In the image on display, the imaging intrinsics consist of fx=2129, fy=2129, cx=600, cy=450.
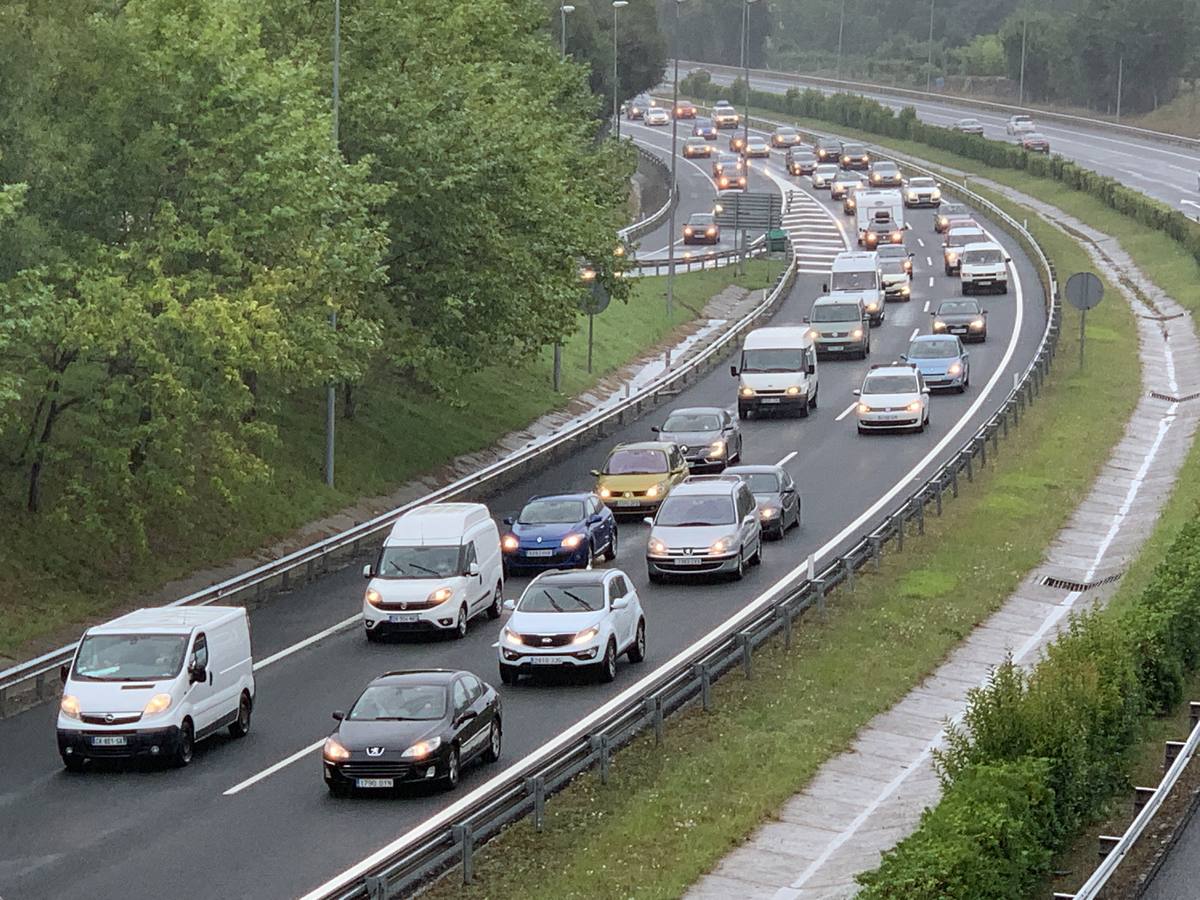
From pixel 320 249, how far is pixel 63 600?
8841 mm

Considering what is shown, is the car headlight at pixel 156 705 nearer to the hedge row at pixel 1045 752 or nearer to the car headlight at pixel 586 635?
the car headlight at pixel 586 635

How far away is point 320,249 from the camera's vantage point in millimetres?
40188

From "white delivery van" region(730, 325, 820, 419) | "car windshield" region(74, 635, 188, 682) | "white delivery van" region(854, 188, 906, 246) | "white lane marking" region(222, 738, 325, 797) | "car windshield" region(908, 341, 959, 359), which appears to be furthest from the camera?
"white delivery van" region(854, 188, 906, 246)

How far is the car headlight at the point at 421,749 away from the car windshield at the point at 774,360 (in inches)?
1248

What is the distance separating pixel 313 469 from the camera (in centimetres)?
4606

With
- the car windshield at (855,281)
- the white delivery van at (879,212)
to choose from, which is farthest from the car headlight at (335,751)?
the white delivery van at (879,212)

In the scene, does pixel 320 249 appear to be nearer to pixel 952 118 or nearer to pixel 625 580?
pixel 625 580

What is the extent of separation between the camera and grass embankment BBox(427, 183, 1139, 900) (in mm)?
22344

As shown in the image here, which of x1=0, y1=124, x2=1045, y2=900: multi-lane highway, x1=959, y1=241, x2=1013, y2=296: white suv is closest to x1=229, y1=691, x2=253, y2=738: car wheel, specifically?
x1=0, y1=124, x2=1045, y2=900: multi-lane highway

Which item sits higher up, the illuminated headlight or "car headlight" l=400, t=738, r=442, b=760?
"car headlight" l=400, t=738, r=442, b=760

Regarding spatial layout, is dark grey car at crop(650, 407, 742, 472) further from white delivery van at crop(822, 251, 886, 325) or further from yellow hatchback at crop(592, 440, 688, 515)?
white delivery van at crop(822, 251, 886, 325)

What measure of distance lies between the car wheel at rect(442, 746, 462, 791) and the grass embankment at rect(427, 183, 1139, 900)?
1.31 metres

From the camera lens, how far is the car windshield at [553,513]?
38344 mm

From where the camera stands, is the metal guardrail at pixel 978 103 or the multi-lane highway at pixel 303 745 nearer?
the multi-lane highway at pixel 303 745
